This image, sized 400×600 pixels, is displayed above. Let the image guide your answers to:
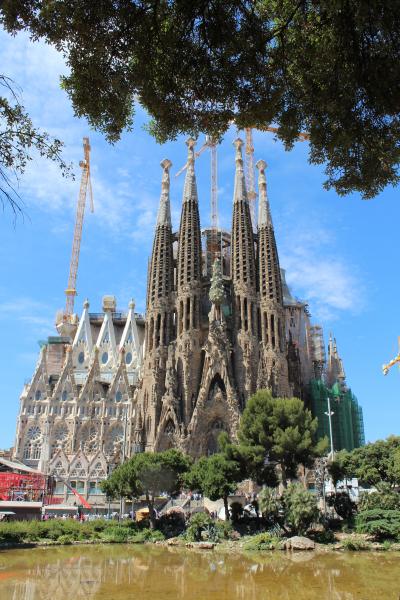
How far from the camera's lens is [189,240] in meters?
54.7

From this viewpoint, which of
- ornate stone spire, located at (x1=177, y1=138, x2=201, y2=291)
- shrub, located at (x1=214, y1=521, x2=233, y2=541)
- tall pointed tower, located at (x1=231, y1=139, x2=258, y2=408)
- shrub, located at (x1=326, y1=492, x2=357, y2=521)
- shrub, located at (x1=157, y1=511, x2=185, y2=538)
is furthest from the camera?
ornate stone spire, located at (x1=177, y1=138, x2=201, y2=291)

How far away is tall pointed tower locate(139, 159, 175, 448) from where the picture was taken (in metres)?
49.5

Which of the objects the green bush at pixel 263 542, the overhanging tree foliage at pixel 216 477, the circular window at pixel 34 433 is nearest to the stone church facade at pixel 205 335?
the circular window at pixel 34 433

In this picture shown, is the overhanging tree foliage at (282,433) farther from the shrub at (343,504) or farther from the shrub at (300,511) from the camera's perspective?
the shrub at (300,511)

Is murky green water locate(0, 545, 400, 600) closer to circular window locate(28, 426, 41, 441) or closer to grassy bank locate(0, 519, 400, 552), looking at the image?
grassy bank locate(0, 519, 400, 552)

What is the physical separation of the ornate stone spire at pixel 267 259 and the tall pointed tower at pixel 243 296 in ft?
2.97

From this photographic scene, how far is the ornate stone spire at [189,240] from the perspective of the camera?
2109 inches

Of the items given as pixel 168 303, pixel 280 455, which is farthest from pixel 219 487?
pixel 168 303

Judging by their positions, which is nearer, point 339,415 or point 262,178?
point 339,415

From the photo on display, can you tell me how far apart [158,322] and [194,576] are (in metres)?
37.1

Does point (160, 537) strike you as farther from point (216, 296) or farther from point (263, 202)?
point (263, 202)

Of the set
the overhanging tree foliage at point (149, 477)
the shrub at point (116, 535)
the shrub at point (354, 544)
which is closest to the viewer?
the shrub at point (354, 544)

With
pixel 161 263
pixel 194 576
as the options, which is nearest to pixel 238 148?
pixel 161 263

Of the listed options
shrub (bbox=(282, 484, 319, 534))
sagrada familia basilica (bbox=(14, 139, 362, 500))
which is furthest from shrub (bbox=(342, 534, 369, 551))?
sagrada familia basilica (bbox=(14, 139, 362, 500))
